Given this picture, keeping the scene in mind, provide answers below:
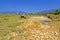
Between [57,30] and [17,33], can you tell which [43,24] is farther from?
[17,33]

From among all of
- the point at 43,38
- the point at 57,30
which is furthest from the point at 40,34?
the point at 57,30

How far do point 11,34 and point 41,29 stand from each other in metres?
2.88

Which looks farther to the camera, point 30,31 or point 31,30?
point 31,30

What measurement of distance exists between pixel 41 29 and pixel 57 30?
1.46 m

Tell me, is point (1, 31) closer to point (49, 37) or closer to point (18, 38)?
point (18, 38)

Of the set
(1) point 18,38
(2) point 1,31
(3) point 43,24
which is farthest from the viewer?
(3) point 43,24

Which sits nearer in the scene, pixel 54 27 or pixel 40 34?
pixel 40 34

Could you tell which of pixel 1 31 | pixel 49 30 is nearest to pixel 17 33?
pixel 1 31

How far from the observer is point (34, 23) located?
765 inches

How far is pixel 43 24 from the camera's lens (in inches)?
764

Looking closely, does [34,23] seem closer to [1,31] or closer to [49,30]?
[49,30]

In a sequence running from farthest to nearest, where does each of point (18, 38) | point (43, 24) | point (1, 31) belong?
1. point (43, 24)
2. point (1, 31)
3. point (18, 38)

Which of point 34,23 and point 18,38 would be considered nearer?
point 18,38

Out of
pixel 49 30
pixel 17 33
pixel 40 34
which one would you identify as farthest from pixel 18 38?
pixel 49 30
